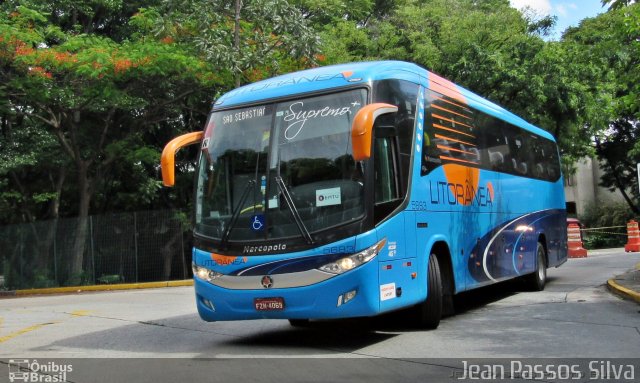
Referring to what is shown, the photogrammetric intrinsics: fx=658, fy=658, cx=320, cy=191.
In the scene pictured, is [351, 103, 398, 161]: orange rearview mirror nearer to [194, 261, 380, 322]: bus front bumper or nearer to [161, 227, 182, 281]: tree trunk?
[194, 261, 380, 322]: bus front bumper

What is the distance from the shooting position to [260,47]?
19344 millimetres

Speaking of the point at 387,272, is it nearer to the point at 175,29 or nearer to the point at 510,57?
the point at 175,29

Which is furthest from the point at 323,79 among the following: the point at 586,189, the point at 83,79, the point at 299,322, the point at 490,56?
the point at 586,189

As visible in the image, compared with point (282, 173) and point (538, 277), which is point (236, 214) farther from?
point (538, 277)

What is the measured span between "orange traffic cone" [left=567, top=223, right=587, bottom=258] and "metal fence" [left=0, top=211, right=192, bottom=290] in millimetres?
15056

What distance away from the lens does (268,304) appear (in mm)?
7852

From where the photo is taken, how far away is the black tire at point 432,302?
8.98 m

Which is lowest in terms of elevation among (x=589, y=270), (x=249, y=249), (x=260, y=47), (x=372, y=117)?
(x=589, y=270)

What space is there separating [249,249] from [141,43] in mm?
15248

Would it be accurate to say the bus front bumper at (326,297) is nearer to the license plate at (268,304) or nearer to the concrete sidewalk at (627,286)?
the license plate at (268,304)

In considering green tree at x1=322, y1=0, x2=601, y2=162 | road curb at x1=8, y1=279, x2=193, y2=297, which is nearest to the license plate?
road curb at x1=8, y1=279, x2=193, y2=297

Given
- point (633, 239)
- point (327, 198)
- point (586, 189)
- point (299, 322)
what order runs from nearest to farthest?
point (327, 198) → point (299, 322) → point (633, 239) → point (586, 189)

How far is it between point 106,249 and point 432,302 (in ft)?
58.9

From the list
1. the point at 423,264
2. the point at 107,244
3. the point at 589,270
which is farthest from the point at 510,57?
the point at 423,264
